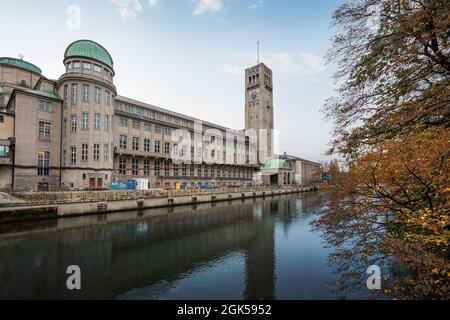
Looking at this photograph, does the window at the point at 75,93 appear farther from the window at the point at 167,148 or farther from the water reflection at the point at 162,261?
the water reflection at the point at 162,261

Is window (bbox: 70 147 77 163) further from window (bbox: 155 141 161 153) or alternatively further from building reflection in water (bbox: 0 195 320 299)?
window (bbox: 155 141 161 153)

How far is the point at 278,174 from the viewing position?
296 feet

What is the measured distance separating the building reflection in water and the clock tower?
69.4 meters

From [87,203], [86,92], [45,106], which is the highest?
[86,92]

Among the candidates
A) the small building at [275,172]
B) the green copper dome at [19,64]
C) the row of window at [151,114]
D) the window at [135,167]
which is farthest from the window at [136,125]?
the small building at [275,172]

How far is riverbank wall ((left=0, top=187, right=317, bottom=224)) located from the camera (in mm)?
21431

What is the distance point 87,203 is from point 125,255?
50.8 ft

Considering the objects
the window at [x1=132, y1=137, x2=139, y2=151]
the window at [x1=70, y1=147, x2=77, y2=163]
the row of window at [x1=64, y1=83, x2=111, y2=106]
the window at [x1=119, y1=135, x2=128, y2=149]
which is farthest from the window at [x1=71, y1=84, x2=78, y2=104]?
the window at [x1=132, y1=137, x2=139, y2=151]

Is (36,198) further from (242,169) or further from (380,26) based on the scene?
(242,169)

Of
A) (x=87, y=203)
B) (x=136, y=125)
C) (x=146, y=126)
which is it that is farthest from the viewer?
(x=146, y=126)

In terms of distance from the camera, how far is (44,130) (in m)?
35.9

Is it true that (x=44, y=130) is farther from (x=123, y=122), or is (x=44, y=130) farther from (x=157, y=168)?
(x=157, y=168)

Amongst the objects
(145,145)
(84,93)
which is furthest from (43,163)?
(145,145)

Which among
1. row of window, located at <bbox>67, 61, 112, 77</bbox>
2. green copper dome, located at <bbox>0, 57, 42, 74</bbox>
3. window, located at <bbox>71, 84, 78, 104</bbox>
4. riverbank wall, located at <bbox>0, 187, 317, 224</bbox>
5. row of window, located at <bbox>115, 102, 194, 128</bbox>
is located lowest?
riverbank wall, located at <bbox>0, 187, 317, 224</bbox>
